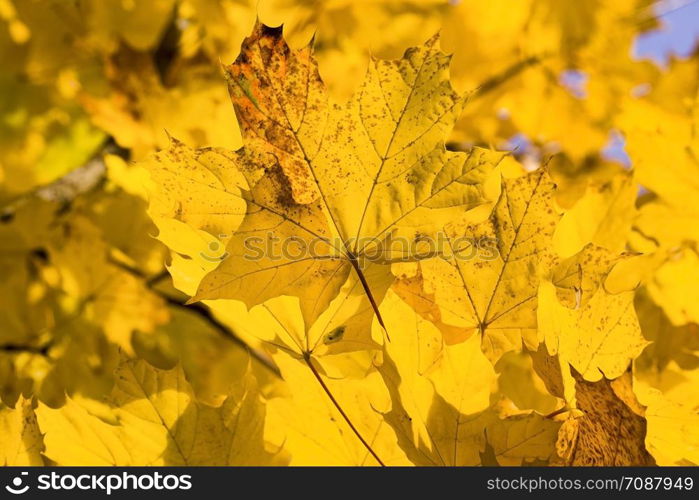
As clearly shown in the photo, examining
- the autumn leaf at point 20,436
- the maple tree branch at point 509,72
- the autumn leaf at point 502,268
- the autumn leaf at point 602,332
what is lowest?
the autumn leaf at point 20,436

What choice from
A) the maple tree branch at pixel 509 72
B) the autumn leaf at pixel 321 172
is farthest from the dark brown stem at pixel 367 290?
the maple tree branch at pixel 509 72

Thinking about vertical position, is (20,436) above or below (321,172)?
below

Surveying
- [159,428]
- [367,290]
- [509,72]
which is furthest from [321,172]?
[509,72]

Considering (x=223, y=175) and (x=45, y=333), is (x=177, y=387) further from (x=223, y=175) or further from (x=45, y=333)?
(x=45, y=333)

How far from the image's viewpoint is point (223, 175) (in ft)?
1.37

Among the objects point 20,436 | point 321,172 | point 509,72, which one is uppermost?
point 509,72

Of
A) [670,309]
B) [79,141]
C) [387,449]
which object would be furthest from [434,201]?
[79,141]

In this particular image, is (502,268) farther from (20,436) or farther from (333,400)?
(20,436)

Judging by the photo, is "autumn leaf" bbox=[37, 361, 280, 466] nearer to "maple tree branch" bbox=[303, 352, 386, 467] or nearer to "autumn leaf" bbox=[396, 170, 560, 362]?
"maple tree branch" bbox=[303, 352, 386, 467]

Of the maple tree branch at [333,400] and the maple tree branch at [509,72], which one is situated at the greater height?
the maple tree branch at [509,72]

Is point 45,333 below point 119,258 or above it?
below

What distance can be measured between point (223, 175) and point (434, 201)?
0.13 metres

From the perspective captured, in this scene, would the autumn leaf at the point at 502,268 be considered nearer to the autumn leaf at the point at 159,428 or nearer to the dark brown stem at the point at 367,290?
the dark brown stem at the point at 367,290

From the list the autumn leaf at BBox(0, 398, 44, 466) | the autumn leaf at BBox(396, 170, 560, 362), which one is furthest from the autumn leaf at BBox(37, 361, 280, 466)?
the autumn leaf at BBox(396, 170, 560, 362)
